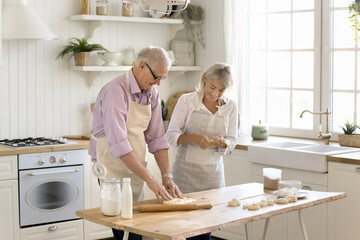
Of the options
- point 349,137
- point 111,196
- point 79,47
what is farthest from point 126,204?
point 79,47

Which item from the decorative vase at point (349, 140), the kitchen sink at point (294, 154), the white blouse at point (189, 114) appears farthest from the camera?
the decorative vase at point (349, 140)

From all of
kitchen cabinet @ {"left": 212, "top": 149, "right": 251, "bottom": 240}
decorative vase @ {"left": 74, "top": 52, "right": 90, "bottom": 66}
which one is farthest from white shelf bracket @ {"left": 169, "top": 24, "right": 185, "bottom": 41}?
kitchen cabinet @ {"left": 212, "top": 149, "right": 251, "bottom": 240}

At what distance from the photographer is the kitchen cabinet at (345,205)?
422 centimetres

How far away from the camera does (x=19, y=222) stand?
187 inches

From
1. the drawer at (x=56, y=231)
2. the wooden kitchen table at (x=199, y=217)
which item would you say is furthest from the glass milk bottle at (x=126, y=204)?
the drawer at (x=56, y=231)

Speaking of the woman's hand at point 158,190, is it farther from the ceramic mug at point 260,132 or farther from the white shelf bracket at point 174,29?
the white shelf bracket at point 174,29

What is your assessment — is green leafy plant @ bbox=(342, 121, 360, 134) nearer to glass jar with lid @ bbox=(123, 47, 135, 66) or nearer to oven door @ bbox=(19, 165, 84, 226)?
glass jar with lid @ bbox=(123, 47, 135, 66)

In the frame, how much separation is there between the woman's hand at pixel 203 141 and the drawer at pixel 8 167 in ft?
5.38

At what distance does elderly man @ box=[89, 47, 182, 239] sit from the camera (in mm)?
3146

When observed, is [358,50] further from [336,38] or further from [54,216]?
[54,216]

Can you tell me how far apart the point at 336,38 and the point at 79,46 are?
87.7 inches

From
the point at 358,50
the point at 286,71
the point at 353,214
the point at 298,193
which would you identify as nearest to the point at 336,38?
the point at 358,50

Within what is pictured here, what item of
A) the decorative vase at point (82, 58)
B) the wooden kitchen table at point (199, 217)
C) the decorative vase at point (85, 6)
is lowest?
the wooden kitchen table at point (199, 217)

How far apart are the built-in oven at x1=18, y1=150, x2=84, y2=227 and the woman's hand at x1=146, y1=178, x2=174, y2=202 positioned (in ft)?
6.08
